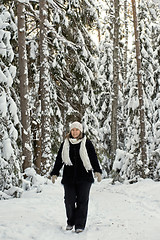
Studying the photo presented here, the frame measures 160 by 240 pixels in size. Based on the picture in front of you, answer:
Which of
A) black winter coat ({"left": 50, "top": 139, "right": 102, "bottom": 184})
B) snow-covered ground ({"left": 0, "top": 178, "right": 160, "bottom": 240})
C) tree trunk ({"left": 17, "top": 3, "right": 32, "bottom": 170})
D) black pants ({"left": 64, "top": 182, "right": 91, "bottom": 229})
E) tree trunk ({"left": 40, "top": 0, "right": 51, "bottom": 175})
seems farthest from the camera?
tree trunk ({"left": 40, "top": 0, "right": 51, "bottom": 175})

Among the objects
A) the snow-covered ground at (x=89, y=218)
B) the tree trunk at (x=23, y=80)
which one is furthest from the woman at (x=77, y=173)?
the tree trunk at (x=23, y=80)

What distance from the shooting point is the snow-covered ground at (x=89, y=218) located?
17.0 feet

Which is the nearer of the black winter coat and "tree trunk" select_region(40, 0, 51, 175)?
the black winter coat

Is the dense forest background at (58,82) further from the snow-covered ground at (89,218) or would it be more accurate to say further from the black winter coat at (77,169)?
the black winter coat at (77,169)

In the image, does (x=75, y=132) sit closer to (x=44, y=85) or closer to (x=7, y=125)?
(x=7, y=125)

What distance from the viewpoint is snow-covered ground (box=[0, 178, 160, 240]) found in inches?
204

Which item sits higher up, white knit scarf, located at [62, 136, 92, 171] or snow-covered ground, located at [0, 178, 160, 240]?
white knit scarf, located at [62, 136, 92, 171]

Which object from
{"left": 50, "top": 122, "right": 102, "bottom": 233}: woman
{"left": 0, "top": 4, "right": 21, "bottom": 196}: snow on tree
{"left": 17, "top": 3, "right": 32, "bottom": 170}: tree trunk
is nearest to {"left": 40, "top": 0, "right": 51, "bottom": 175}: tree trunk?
{"left": 17, "top": 3, "right": 32, "bottom": 170}: tree trunk

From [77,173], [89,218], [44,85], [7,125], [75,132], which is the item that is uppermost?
[44,85]

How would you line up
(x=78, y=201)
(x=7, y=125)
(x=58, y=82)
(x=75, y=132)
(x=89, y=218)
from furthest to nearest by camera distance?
(x=58, y=82), (x=7, y=125), (x=89, y=218), (x=75, y=132), (x=78, y=201)

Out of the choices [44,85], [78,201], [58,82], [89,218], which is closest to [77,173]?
[78,201]

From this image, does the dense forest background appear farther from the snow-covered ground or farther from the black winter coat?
the black winter coat

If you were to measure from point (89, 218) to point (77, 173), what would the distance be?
149 cm

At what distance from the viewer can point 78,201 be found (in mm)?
5895
